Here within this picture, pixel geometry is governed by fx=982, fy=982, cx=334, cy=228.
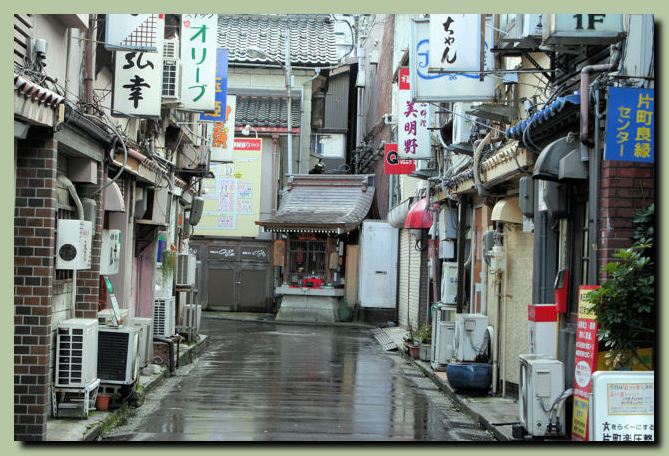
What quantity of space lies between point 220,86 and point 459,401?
11982mm

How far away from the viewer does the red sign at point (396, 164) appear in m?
28.8

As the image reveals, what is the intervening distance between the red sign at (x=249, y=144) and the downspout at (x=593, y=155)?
30.9 m

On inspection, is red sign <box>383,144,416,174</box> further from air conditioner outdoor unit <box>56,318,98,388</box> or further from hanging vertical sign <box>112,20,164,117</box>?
air conditioner outdoor unit <box>56,318,98,388</box>

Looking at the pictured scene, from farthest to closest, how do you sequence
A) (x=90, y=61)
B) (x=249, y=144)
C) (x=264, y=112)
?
(x=264, y=112)
(x=249, y=144)
(x=90, y=61)

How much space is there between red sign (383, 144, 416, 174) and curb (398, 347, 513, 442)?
614cm

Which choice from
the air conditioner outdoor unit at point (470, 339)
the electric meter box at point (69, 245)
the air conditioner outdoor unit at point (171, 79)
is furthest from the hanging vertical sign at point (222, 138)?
the electric meter box at point (69, 245)

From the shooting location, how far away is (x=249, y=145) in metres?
41.9

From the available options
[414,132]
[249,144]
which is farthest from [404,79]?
[249,144]

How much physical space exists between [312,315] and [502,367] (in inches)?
876

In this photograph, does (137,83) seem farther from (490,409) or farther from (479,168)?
(490,409)

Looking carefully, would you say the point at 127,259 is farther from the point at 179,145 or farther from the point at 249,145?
the point at 249,145

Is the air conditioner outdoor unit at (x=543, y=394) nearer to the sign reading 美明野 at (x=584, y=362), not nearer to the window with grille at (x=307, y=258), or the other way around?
the sign reading 美明野 at (x=584, y=362)

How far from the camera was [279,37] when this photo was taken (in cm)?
4594

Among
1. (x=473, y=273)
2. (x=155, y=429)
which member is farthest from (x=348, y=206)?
(x=155, y=429)
